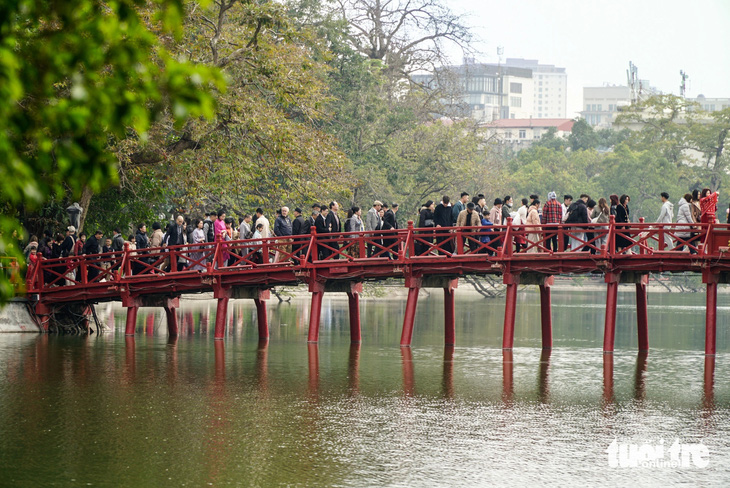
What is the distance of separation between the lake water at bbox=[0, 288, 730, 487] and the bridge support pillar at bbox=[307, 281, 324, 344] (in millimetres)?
418

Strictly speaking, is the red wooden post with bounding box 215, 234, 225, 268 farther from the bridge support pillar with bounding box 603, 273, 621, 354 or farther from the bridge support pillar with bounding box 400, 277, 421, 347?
the bridge support pillar with bounding box 603, 273, 621, 354

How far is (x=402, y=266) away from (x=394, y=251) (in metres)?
0.64

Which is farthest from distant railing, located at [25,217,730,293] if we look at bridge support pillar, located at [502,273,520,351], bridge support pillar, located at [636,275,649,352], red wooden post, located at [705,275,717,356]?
bridge support pillar, located at [636,275,649,352]

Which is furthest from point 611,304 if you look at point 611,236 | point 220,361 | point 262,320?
point 262,320

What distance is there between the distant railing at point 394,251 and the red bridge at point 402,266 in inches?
1.3

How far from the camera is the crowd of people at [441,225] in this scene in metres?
27.5

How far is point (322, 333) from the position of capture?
3500cm

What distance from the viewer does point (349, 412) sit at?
58.6 feet

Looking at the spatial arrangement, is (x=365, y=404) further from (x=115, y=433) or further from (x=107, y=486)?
(x=107, y=486)

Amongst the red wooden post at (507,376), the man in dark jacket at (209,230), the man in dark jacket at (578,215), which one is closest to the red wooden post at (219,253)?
the man in dark jacket at (209,230)

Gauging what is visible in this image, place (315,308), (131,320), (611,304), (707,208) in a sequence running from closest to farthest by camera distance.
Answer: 1. (707,208)
2. (611,304)
3. (315,308)
4. (131,320)

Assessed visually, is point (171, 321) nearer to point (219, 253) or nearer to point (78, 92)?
point (219, 253)

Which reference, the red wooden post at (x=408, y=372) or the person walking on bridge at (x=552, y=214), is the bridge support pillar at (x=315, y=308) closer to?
the red wooden post at (x=408, y=372)

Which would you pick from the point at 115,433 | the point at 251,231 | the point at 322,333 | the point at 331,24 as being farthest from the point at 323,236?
the point at 331,24
